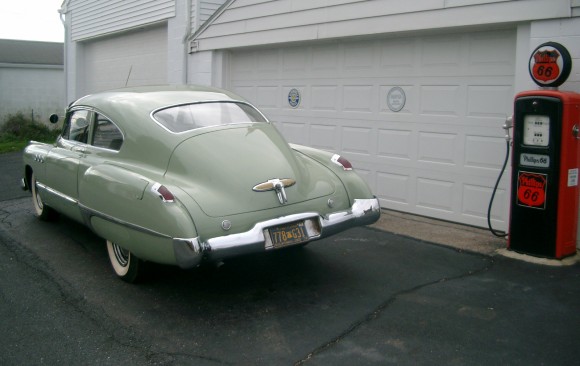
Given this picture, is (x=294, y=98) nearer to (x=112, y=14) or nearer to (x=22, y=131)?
(x=112, y=14)

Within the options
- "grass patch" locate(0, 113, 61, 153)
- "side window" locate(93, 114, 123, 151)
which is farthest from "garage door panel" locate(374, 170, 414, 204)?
"grass patch" locate(0, 113, 61, 153)

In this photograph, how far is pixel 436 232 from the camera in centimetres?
686

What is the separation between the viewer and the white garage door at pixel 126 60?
12.7 m

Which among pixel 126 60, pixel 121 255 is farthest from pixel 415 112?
pixel 126 60

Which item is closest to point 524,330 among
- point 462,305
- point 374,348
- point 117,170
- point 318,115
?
point 462,305

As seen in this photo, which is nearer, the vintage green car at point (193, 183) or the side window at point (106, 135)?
the vintage green car at point (193, 183)

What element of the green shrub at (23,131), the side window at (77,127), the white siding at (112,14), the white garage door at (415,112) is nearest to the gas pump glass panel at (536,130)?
the white garage door at (415,112)

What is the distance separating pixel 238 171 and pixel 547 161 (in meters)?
3.03

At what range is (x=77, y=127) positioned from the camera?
20.4ft

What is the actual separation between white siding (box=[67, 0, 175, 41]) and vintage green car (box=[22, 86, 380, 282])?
675 centimetres

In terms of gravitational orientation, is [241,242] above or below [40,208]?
above

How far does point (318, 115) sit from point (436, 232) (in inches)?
109

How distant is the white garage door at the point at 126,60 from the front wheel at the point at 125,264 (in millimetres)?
6378

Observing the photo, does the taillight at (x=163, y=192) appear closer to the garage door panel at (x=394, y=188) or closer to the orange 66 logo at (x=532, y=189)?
the orange 66 logo at (x=532, y=189)
